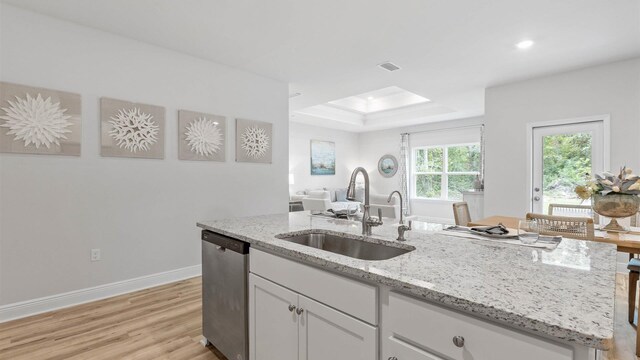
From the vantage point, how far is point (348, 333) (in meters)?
1.19

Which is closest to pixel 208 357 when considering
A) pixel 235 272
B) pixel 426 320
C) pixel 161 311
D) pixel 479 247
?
pixel 235 272

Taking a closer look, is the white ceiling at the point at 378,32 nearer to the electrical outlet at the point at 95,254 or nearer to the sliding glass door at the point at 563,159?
the sliding glass door at the point at 563,159

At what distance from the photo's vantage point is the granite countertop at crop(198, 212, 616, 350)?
75cm

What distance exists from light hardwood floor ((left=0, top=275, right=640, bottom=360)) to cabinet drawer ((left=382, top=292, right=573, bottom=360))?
4.92 feet

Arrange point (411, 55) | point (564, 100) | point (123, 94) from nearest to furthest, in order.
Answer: point (123, 94) < point (411, 55) < point (564, 100)

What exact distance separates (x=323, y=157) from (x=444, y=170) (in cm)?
323

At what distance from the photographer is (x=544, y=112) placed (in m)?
4.29

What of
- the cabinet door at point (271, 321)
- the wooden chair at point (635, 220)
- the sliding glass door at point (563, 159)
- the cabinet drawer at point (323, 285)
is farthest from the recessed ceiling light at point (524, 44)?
the cabinet door at point (271, 321)

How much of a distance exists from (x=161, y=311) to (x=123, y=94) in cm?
218

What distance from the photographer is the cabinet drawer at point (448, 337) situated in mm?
766

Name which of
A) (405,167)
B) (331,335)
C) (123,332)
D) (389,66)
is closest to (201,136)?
(123,332)

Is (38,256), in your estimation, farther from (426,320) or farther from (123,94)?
(426,320)

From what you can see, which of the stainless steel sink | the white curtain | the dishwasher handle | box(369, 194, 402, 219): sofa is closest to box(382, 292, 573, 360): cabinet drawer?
the stainless steel sink

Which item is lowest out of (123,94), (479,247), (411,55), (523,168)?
(479,247)
